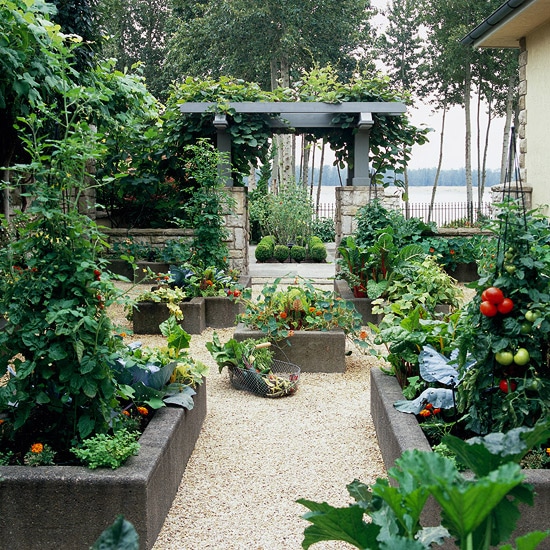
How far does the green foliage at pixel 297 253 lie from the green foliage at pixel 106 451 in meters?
11.1

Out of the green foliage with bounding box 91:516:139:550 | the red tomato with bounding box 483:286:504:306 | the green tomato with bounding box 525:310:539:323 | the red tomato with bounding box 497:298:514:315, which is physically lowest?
the green foliage with bounding box 91:516:139:550

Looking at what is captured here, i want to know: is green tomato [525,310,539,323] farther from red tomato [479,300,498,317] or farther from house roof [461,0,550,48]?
house roof [461,0,550,48]

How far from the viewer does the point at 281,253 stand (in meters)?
14.0

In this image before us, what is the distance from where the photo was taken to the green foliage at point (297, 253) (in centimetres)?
1409

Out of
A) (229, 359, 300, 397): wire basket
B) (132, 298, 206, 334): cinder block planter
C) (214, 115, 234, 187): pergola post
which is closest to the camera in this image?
(229, 359, 300, 397): wire basket

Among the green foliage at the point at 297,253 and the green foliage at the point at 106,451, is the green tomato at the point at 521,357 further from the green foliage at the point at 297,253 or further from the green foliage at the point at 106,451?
the green foliage at the point at 297,253

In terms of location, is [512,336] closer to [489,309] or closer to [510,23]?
[489,309]

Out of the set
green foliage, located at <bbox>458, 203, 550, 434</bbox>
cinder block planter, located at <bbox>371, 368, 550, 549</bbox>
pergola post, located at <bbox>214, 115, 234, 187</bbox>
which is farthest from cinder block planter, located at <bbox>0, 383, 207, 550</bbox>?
pergola post, located at <bbox>214, 115, 234, 187</bbox>

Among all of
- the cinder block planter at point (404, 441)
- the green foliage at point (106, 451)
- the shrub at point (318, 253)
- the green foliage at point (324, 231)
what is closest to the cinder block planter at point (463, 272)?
the shrub at point (318, 253)

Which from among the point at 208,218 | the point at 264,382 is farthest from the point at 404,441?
the point at 208,218

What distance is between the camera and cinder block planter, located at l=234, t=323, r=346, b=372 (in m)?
5.70

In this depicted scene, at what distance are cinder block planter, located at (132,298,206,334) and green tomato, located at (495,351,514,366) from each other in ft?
14.5

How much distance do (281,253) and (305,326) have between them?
26.6 ft

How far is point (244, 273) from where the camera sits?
10.0 metres
